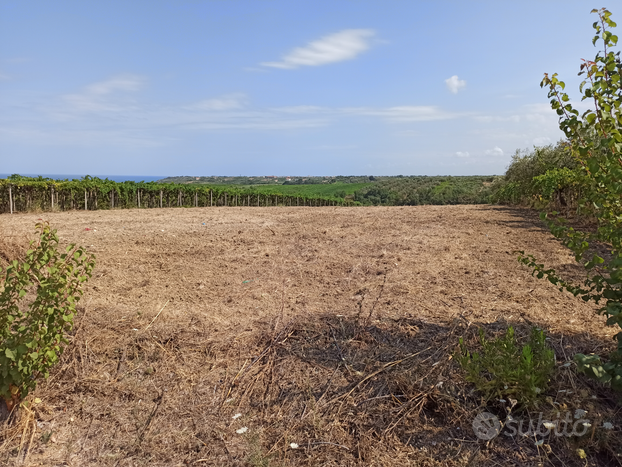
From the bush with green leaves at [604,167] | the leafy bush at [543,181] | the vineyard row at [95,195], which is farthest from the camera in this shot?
the vineyard row at [95,195]

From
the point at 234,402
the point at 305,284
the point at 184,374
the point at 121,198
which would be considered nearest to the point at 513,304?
the point at 305,284

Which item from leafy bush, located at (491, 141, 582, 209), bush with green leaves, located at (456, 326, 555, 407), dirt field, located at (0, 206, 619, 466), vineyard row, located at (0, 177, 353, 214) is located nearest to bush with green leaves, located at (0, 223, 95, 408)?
dirt field, located at (0, 206, 619, 466)

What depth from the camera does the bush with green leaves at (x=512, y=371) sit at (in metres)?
2.63

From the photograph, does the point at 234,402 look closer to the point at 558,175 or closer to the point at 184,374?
the point at 184,374

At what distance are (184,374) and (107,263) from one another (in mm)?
3466

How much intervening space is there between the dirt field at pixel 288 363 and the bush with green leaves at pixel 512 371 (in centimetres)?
16

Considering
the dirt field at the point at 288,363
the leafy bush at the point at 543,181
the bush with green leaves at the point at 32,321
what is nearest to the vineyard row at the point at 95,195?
the dirt field at the point at 288,363

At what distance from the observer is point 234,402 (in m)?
3.01

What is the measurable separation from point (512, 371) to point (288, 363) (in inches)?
65.2

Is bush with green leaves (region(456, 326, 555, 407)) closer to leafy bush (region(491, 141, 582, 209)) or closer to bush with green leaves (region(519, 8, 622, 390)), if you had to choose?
bush with green leaves (region(519, 8, 622, 390))

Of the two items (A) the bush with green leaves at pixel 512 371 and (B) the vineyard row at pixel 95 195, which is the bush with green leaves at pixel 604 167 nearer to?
(A) the bush with green leaves at pixel 512 371

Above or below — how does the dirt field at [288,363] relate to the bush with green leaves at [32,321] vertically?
below

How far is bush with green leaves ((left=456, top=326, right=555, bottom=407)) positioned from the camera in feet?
8.63

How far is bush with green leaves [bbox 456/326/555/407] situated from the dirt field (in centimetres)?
16
